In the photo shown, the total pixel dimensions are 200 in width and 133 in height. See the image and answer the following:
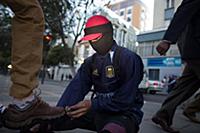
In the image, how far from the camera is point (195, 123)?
4.11 meters

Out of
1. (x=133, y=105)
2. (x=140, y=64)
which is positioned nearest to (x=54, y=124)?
(x=133, y=105)

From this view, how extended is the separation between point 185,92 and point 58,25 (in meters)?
19.5

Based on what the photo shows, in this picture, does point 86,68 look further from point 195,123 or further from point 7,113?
point 195,123

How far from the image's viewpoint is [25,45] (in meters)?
2.25

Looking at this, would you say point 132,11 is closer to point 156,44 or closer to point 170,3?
point 170,3

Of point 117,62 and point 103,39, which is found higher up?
point 103,39

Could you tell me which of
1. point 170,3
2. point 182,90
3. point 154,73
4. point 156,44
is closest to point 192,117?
point 182,90

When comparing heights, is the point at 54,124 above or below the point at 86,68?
below

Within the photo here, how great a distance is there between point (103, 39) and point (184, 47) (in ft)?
4.09

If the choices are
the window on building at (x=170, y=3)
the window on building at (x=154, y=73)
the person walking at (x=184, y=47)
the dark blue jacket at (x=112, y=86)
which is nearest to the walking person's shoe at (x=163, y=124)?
the person walking at (x=184, y=47)

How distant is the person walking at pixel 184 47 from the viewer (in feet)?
10.6

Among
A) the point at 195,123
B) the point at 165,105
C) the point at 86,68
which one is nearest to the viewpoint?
the point at 86,68

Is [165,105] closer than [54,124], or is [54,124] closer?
[54,124]

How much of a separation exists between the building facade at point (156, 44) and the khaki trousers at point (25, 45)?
34.8 m
